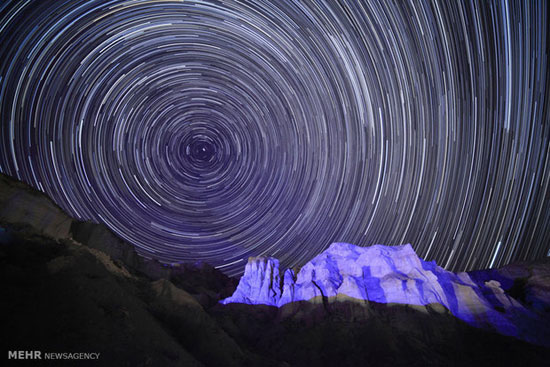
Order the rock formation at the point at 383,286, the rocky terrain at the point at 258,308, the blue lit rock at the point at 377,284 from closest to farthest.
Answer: the rocky terrain at the point at 258,308
the rock formation at the point at 383,286
the blue lit rock at the point at 377,284

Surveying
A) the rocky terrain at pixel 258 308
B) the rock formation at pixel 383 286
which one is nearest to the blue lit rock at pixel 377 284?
the rock formation at pixel 383 286

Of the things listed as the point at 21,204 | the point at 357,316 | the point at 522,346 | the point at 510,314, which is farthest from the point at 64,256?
the point at 510,314

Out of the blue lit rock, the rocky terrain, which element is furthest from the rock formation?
the rocky terrain

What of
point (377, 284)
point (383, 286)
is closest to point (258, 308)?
point (377, 284)

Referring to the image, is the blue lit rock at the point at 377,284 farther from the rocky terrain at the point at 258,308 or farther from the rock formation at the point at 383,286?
the rocky terrain at the point at 258,308

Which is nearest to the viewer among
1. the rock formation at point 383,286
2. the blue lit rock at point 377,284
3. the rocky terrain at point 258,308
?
the rocky terrain at point 258,308

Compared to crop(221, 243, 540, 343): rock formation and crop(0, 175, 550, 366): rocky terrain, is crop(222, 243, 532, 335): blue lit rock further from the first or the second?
crop(0, 175, 550, 366): rocky terrain

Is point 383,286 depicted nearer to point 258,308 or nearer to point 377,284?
point 377,284

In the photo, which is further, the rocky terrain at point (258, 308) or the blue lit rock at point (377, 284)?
the blue lit rock at point (377, 284)

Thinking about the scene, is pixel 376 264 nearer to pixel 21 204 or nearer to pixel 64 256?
pixel 64 256
